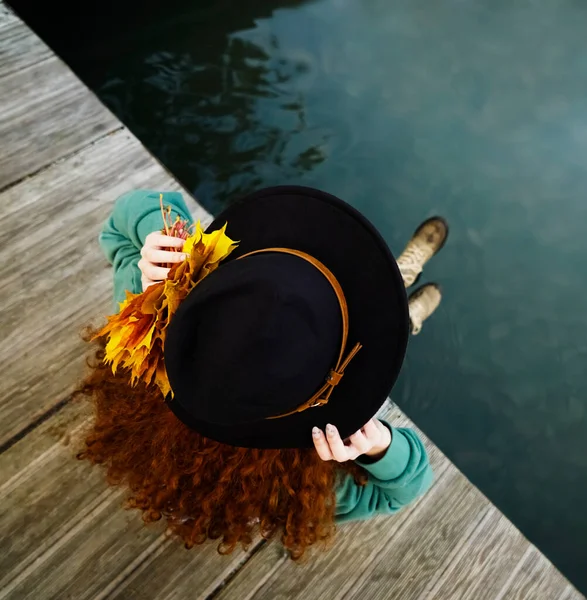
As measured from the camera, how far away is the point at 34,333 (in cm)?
94

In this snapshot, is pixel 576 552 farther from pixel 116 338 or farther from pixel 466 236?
pixel 116 338

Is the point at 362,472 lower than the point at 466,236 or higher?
higher

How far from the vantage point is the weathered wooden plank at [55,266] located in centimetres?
90

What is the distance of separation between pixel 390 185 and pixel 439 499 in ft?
3.77

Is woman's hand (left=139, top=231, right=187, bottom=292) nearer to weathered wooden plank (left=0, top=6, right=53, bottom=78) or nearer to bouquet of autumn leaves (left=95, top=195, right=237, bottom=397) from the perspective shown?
bouquet of autumn leaves (left=95, top=195, right=237, bottom=397)

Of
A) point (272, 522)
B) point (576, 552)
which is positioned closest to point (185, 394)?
point (272, 522)

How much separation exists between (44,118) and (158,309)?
0.89 meters

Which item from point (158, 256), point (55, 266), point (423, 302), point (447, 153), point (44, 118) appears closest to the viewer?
point (158, 256)

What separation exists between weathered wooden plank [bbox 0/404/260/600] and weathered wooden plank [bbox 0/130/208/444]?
10 centimetres

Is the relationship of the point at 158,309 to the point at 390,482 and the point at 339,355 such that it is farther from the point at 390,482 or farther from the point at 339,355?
the point at 390,482

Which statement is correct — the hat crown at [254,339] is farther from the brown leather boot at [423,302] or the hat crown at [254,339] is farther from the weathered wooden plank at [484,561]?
the brown leather boot at [423,302]

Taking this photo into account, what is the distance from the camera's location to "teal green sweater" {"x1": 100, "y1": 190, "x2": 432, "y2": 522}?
0.70 m

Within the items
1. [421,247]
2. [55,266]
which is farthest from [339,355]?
[421,247]

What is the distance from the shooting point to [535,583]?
2.88 feet
